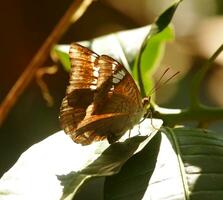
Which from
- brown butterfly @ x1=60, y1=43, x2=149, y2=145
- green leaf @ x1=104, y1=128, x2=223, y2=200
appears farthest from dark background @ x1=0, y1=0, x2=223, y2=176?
green leaf @ x1=104, y1=128, x2=223, y2=200

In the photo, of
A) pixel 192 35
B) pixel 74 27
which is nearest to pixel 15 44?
pixel 74 27

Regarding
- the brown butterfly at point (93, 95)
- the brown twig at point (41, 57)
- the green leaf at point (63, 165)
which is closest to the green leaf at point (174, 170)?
the green leaf at point (63, 165)

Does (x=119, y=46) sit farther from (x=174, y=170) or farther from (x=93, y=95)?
(x=174, y=170)

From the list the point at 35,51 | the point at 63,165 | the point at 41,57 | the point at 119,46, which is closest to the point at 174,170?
the point at 63,165

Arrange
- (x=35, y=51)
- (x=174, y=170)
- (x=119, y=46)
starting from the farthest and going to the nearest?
1. (x=35, y=51)
2. (x=119, y=46)
3. (x=174, y=170)

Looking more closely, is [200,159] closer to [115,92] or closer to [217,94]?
[115,92]

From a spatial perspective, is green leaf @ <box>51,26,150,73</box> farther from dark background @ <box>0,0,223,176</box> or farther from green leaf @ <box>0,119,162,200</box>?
dark background @ <box>0,0,223,176</box>

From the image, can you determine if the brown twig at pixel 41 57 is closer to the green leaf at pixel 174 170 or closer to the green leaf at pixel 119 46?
the green leaf at pixel 119 46
